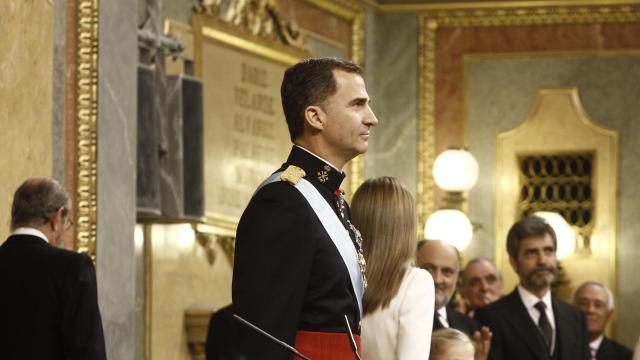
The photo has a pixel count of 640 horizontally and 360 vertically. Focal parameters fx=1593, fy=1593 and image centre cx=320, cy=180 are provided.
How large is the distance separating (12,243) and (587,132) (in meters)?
8.48

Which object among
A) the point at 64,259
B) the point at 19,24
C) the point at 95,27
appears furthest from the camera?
the point at 95,27

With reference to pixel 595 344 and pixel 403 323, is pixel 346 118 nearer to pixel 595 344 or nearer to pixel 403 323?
pixel 403 323

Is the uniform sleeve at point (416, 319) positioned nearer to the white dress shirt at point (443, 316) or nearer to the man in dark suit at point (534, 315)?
the white dress shirt at point (443, 316)

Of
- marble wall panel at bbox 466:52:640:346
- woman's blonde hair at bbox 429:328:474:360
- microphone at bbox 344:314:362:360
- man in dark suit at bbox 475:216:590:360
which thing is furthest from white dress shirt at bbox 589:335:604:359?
microphone at bbox 344:314:362:360

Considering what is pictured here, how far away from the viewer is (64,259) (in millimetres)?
5766

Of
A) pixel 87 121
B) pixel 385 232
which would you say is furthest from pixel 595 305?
pixel 385 232

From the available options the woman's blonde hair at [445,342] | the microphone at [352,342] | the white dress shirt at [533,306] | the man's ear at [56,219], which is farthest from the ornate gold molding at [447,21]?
the microphone at [352,342]

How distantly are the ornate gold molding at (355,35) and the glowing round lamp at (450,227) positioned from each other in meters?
0.86

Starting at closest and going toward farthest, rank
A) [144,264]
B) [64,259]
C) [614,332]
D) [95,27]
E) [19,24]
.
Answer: [64,259]
[19,24]
[95,27]
[144,264]
[614,332]

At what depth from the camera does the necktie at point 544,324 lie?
7.64m

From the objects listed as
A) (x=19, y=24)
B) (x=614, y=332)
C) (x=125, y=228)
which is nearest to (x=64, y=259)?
(x=19, y=24)

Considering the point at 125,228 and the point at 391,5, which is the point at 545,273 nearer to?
the point at 125,228

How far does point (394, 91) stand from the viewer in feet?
45.6

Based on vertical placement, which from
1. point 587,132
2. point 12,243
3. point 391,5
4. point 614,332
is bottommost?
point 614,332
